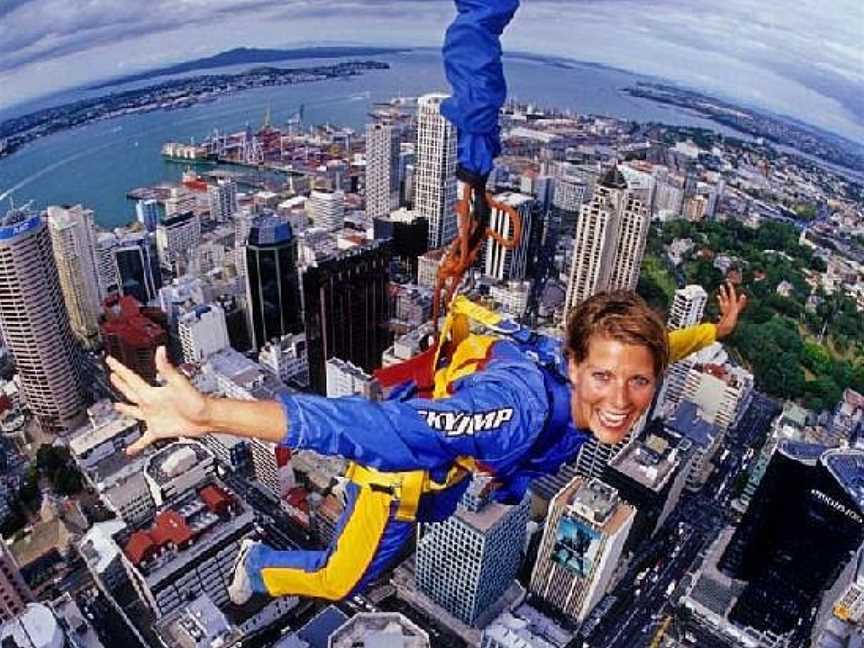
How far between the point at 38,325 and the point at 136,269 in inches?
161

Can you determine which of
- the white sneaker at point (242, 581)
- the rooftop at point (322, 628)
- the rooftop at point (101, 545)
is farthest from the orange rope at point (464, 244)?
the rooftop at point (101, 545)

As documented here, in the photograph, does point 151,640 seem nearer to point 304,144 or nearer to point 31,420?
point 31,420

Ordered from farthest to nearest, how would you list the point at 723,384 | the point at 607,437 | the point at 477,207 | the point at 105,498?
1. the point at 723,384
2. the point at 105,498
3. the point at 477,207
4. the point at 607,437

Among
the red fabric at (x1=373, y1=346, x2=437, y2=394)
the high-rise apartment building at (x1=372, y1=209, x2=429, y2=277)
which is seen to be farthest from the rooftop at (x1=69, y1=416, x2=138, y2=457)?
the red fabric at (x1=373, y1=346, x2=437, y2=394)

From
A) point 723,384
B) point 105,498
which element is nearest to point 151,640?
point 105,498

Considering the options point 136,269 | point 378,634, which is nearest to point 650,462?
point 378,634

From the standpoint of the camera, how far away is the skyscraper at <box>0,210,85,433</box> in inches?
370

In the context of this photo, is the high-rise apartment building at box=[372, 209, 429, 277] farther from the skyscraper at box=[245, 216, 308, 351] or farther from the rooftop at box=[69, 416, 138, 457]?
the rooftop at box=[69, 416, 138, 457]

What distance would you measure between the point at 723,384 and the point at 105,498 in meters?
9.59

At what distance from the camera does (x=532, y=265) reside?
15.8m

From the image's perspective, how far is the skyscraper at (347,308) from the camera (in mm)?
9812

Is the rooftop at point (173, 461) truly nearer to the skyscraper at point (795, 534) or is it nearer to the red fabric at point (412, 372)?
the red fabric at point (412, 372)

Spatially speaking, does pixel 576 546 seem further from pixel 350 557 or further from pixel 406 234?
pixel 406 234

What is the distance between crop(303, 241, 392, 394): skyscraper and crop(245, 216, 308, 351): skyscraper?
114 cm
